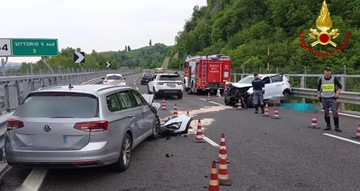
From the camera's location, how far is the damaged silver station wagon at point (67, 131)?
5.43 m

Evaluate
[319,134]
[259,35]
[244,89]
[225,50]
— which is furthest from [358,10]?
[319,134]

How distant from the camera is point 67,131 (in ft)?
17.8

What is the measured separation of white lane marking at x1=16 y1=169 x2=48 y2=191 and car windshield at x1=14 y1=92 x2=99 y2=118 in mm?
1019

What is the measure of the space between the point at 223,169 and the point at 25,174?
328 centimetres

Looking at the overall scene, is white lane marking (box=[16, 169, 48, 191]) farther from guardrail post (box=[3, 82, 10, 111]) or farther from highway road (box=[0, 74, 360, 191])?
guardrail post (box=[3, 82, 10, 111])

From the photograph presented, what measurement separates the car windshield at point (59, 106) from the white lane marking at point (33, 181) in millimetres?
1019

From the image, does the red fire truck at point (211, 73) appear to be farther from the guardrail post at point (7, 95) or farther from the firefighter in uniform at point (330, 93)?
the guardrail post at point (7, 95)

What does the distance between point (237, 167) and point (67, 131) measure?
2.93 meters

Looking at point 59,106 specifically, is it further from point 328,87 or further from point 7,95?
point 328,87

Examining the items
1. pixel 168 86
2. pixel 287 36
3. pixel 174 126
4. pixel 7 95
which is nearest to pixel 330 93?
pixel 174 126

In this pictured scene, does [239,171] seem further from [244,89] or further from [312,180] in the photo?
[244,89]

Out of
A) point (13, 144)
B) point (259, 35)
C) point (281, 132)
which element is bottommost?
point (281, 132)

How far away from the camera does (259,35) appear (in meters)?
62.2

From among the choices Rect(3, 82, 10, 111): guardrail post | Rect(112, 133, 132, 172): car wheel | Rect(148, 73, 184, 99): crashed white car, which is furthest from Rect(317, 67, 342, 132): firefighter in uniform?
Rect(148, 73, 184, 99): crashed white car
